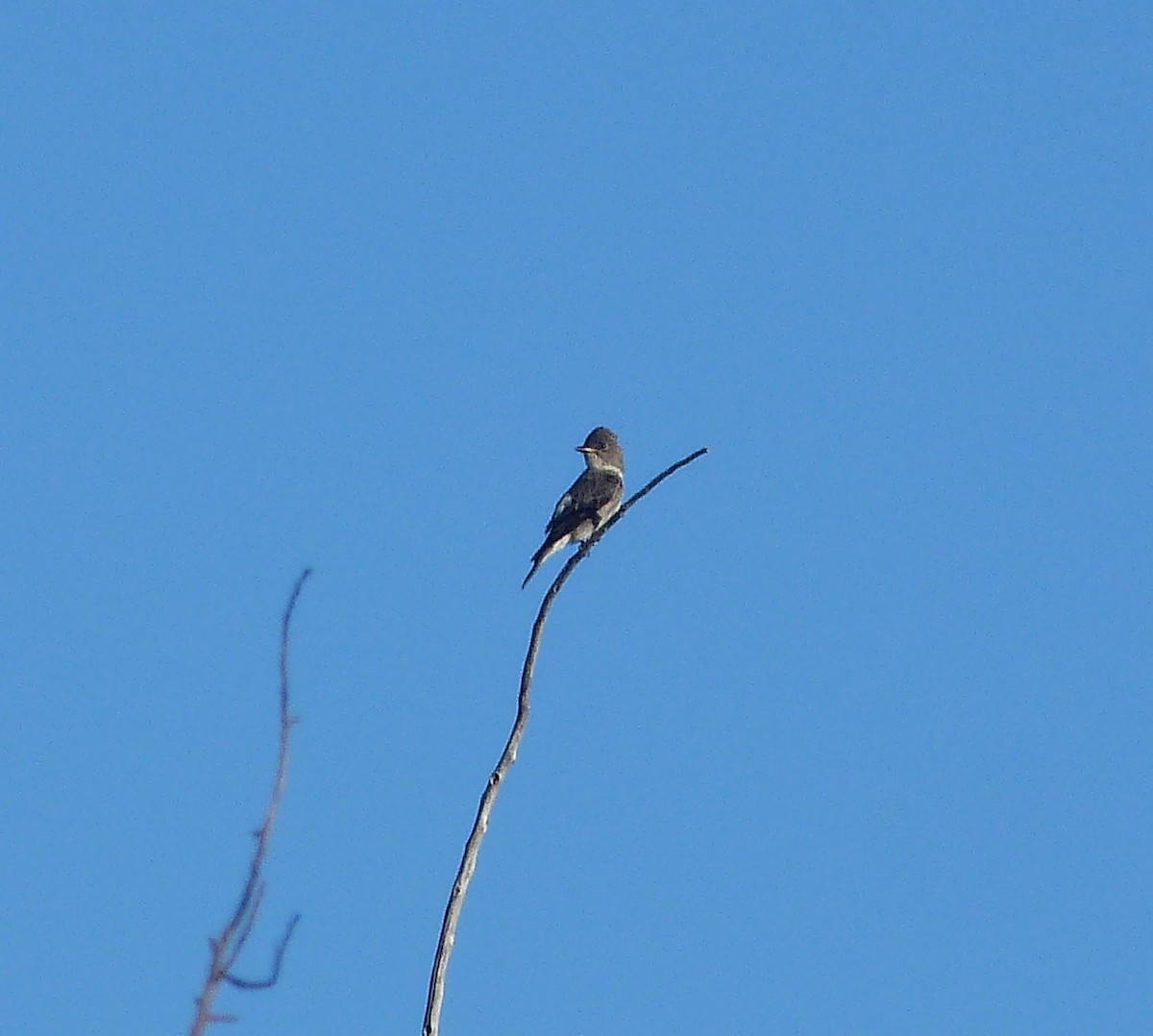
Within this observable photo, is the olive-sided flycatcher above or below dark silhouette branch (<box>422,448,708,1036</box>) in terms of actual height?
above

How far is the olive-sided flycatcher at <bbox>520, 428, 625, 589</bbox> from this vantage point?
41.6 ft

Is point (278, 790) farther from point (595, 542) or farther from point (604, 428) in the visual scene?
point (604, 428)

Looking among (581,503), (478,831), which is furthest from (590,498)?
(478,831)

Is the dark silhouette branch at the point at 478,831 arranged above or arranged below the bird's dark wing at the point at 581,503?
below

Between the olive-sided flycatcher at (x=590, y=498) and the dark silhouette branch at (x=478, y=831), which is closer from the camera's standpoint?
the dark silhouette branch at (x=478, y=831)

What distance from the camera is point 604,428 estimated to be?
14594 millimetres

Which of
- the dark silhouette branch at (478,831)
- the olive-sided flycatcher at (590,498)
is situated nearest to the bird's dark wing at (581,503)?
the olive-sided flycatcher at (590,498)

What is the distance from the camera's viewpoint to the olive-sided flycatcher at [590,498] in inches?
499

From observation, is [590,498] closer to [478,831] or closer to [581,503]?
[581,503]

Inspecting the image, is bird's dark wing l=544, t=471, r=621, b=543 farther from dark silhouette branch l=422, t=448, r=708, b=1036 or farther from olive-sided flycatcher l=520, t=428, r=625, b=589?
dark silhouette branch l=422, t=448, r=708, b=1036

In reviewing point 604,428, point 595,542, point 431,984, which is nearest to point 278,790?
point 431,984

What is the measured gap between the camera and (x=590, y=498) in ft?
43.4

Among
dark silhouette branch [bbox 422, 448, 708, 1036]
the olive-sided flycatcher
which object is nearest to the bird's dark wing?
the olive-sided flycatcher

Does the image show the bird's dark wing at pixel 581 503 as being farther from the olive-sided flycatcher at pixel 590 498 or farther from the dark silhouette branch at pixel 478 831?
the dark silhouette branch at pixel 478 831
